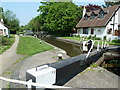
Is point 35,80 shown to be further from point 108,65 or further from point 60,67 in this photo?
point 108,65

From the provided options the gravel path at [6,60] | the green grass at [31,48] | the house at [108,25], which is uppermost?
the house at [108,25]

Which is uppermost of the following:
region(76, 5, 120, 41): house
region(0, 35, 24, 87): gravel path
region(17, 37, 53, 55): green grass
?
region(76, 5, 120, 41): house

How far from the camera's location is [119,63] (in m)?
7.75

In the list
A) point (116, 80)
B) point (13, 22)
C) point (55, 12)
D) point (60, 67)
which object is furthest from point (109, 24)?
point (13, 22)

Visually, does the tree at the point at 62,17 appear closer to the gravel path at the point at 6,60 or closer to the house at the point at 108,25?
the house at the point at 108,25

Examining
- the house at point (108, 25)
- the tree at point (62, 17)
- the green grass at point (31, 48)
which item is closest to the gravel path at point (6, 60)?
the green grass at point (31, 48)

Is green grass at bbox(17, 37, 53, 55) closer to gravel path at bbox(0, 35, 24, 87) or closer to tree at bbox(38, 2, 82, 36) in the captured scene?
gravel path at bbox(0, 35, 24, 87)

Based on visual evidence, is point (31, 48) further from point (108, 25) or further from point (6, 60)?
point (108, 25)

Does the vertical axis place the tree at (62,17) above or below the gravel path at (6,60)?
above

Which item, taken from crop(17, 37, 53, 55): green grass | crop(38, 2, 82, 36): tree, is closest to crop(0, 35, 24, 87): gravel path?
crop(17, 37, 53, 55): green grass

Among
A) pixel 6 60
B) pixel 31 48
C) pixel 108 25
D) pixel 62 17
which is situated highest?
pixel 62 17

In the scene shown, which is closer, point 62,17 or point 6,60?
point 6,60

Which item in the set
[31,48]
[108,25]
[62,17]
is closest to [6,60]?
[31,48]

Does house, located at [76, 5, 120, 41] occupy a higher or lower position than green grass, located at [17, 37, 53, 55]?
higher
